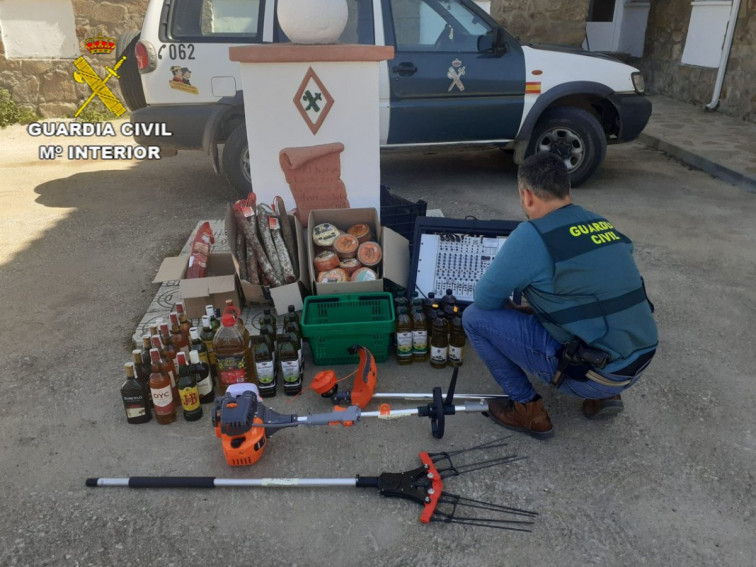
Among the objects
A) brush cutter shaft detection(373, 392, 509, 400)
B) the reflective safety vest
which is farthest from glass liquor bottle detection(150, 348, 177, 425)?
the reflective safety vest

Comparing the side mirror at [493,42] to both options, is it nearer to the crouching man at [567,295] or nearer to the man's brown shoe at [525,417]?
the crouching man at [567,295]

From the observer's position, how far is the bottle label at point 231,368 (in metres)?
3.42

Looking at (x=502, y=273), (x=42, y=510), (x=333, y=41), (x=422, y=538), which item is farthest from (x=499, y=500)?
(x=333, y=41)

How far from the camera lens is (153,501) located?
2.83 m

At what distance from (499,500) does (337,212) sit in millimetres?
2585

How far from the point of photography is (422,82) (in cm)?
639

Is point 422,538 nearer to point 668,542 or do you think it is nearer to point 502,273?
point 668,542

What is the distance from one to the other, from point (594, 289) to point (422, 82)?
4.31 meters

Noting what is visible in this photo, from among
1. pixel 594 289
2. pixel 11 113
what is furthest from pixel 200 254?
pixel 11 113

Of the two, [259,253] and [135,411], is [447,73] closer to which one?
[259,253]

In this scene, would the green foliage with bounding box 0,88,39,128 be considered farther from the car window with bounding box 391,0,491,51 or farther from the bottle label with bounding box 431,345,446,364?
the bottle label with bounding box 431,345,446,364

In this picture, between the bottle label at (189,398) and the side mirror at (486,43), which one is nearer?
the bottle label at (189,398)

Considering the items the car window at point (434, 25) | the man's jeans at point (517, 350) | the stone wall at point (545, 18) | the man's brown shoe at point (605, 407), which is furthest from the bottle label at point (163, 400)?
the stone wall at point (545, 18)

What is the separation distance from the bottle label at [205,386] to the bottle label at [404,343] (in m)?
1.18
